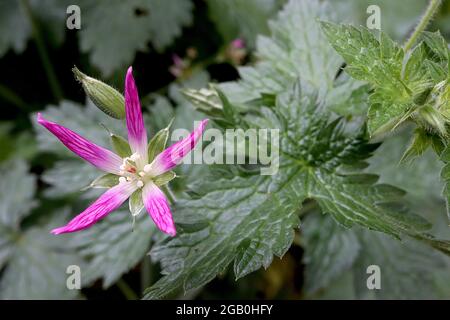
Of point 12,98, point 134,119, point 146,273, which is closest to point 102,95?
point 134,119

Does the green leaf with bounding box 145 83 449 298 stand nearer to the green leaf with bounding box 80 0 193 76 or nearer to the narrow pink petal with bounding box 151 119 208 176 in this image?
the narrow pink petal with bounding box 151 119 208 176

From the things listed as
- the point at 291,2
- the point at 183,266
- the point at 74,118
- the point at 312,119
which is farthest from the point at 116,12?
the point at 183,266

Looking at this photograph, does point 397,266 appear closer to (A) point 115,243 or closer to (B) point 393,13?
(A) point 115,243

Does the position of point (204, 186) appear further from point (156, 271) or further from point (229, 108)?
point (156, 271)

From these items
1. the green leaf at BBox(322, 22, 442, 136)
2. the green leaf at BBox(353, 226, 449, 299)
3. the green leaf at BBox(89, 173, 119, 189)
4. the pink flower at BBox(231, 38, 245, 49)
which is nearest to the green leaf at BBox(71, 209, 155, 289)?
the green leaf at BBox(89, 173, 119, 189)

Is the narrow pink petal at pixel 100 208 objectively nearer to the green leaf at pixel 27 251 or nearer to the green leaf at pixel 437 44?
the green leaf at pixel 437 44
